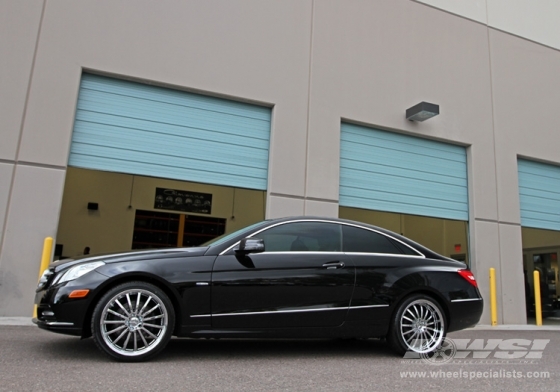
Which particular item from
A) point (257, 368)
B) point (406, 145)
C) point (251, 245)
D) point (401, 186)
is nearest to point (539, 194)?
point (406, 145)

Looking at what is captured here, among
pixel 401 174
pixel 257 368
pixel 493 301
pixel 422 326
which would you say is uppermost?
pixel 401 174

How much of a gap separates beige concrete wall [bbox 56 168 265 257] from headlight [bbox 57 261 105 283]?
852cm

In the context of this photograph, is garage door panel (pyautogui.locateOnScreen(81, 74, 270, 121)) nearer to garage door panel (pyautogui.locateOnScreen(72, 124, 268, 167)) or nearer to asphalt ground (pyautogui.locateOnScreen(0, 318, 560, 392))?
garage door panel (pyautogui.locateOnScreen(72, 124, 268, 167))

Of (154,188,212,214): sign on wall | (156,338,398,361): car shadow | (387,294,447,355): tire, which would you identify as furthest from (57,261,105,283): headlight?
(154,188,212,214): sign on wall

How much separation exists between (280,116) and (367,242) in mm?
4587

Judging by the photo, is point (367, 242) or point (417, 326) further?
point (367, 242)

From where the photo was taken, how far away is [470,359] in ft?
17.3

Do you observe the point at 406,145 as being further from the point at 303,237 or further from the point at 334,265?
the point at 334,265

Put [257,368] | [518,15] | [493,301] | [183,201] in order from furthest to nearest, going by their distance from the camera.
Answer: [183,201], [518,15], [493,301], [257,368]

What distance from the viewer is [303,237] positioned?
516cm

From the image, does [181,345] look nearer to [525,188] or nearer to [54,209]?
[54,209]

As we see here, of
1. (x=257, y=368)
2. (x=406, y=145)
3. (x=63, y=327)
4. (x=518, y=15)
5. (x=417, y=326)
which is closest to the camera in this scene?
(x=63, y=327)

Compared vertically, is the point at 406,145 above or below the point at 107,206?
above

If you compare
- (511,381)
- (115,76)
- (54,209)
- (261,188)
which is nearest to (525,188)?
(261,188)
